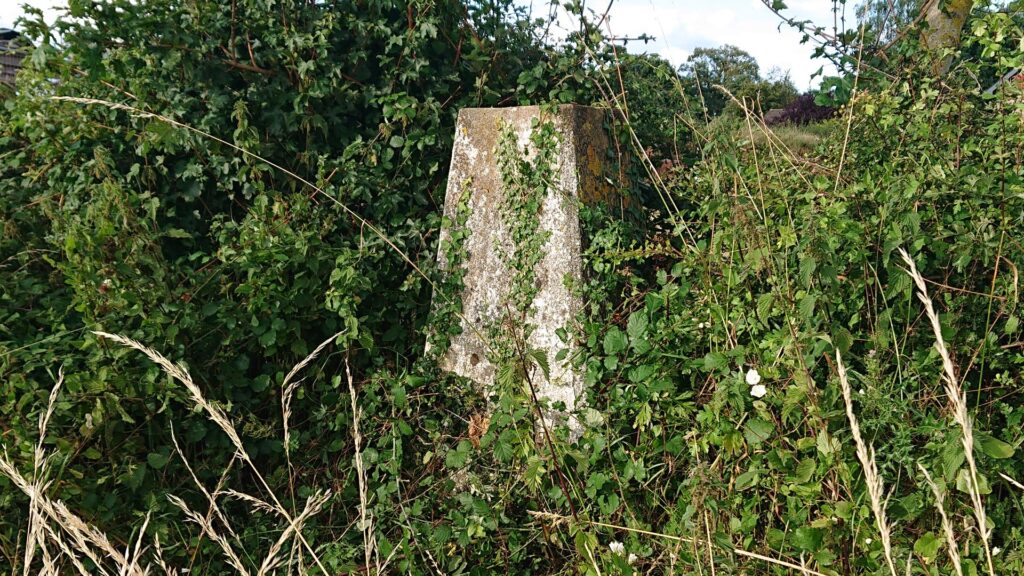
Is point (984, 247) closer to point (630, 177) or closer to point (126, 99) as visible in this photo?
point (630, 177)

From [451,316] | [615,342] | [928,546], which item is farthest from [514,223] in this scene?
[928,546]

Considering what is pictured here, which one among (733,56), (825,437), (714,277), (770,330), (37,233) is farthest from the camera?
(733,56)

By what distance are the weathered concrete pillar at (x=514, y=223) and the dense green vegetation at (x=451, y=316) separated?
9 centimetres

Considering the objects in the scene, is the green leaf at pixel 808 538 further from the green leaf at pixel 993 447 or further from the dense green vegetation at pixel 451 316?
the green leaf at pixel 993 447

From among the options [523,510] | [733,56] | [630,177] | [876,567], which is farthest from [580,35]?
[733,56]

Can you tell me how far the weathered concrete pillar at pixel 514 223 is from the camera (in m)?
3.44

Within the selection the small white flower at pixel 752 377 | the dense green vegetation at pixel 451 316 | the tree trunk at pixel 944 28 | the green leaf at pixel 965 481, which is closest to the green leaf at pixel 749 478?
the dense green vegetation at pixel 451 316

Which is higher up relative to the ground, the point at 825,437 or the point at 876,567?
the point at 825,437

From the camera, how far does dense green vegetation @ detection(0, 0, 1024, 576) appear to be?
2457mm

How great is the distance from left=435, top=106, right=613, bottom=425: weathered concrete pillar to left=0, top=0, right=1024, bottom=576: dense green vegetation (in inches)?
3.6

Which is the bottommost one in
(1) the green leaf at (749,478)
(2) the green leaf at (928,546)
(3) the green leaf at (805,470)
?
(1) the green leaf at (749,478)

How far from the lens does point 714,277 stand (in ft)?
9.73

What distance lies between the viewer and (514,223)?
141 inches

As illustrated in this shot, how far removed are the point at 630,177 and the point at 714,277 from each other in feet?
3.38
